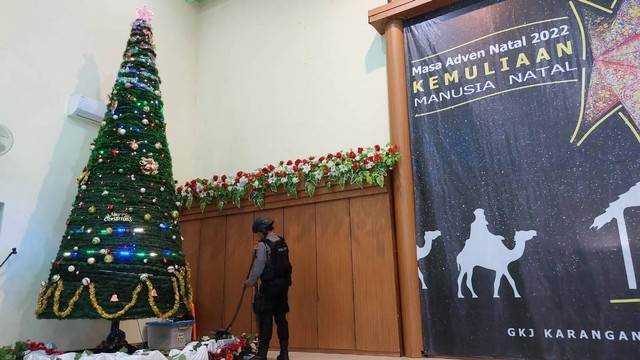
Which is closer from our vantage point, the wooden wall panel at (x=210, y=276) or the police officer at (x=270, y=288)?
the police officer at (x=270, y=288)

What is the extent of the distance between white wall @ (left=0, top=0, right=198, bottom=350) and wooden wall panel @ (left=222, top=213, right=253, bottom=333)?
109 cm

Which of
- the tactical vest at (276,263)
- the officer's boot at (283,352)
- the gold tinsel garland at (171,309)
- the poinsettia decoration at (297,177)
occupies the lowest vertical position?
the officer's boot at (283,352)

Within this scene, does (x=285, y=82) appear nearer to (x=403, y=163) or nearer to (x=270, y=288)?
(x=403, y=163)

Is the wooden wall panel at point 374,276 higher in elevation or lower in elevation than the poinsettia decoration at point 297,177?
lower

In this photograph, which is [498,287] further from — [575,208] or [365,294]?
[365,294]

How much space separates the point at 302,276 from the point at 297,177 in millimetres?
1057

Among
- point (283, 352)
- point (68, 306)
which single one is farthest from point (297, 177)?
point (68, 306)

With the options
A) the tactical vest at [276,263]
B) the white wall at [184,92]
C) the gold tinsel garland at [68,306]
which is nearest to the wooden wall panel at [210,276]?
the white wall at [184,92]

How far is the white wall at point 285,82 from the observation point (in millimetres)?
5016

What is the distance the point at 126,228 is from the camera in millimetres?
3523

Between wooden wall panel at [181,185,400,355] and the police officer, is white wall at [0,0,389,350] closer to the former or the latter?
wooden wall panel at [181,185,400,355]

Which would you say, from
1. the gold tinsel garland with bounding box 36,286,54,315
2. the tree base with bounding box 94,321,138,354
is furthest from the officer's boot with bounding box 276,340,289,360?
the gold tinsel garland with bounding box 36,286,54,315

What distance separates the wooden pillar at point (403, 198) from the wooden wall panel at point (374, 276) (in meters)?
0.09

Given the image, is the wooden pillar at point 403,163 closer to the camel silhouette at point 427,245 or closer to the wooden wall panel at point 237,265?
the camel silhouette at point 427,245
